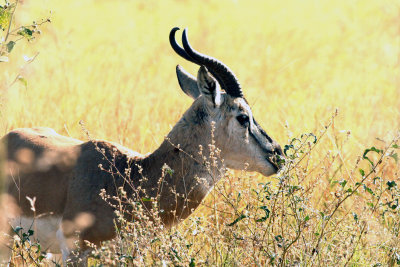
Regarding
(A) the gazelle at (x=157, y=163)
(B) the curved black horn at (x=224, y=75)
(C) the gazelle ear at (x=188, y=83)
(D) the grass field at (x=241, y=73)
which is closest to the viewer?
(A) the gazelle at (x=157, y=163)

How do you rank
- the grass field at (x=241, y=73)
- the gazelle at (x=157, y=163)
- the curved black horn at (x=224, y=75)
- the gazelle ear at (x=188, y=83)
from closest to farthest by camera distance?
the gazelle at (x=157, y=163) → the curved black horn at (x=224, y=75) → the gazelle ear at (x=188, y=83) → the grass field at (x=241, y=73)

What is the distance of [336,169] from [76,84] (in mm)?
3925

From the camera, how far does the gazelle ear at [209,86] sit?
16.4 feet

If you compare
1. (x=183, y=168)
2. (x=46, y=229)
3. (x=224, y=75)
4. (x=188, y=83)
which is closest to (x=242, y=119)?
(x=224, y=75)

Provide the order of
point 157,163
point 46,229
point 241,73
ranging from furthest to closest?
point 241,73 → point 157,163 → point 46,229

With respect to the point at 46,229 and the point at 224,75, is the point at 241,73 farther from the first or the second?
the point at 46,229

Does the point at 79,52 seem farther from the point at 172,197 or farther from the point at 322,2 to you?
the point at 322,2

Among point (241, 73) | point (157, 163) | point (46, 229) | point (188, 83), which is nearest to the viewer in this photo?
point (46, 229)

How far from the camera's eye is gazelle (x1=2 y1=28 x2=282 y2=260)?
4969 mm

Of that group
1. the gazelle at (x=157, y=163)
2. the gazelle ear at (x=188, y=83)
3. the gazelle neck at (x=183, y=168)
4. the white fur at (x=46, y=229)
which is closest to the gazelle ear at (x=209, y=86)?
the gazelle at (x=157, y=163)

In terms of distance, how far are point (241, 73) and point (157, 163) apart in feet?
19.3

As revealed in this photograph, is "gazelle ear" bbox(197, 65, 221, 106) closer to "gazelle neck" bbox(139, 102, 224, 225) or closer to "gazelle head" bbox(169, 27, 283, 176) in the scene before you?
"gazelle head" bbox(169, 27, 283, 176)

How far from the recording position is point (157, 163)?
5129mm

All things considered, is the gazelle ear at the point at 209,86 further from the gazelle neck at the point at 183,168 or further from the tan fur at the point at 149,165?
the gazelle neck at the point at 183,168
